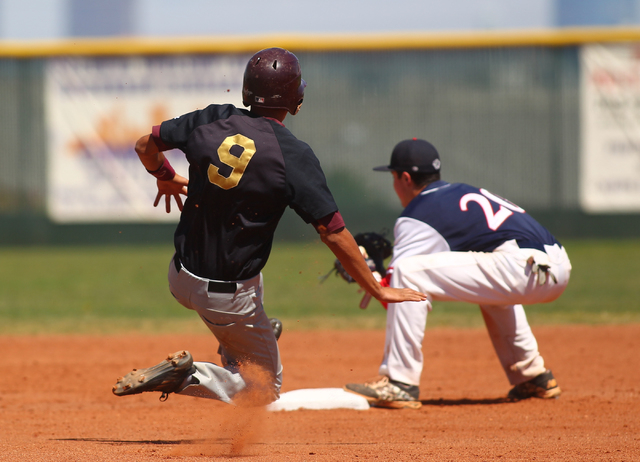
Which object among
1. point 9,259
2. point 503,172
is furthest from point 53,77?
point 503,172

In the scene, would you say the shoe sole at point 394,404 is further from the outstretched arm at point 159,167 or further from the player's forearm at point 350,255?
the outstretched arm at point 159,167

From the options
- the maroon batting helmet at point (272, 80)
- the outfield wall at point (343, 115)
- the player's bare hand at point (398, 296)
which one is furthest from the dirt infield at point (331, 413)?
the outfield wall at point (343, 115)

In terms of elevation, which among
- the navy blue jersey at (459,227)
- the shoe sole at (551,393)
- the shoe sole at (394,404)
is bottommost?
the shoe sole at (551,393)

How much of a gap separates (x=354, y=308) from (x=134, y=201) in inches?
368

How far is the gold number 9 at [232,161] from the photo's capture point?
127 inches

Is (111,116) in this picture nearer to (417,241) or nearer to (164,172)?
(417,241)

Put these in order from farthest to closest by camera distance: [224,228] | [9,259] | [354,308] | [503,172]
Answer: [503,172], [9,259], [354,308], [224,228]

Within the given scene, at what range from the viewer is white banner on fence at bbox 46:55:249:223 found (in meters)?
17.7

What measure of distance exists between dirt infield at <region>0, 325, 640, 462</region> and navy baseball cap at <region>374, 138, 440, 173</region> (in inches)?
62.0

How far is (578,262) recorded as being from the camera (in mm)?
13703

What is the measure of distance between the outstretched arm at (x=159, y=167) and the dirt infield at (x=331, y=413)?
1.19m

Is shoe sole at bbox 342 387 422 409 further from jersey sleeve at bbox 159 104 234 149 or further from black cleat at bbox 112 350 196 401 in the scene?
jersey sleeve at bbox 159 104 234 149

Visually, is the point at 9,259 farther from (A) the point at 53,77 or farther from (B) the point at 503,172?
(B) the point at 503,172

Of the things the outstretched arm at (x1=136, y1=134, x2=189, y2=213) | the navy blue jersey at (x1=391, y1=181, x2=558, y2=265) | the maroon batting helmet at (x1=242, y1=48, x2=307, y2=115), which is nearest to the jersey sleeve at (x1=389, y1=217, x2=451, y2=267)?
the navy blue jersey at (x1=391, y1=181, x2=558, y2=265)
